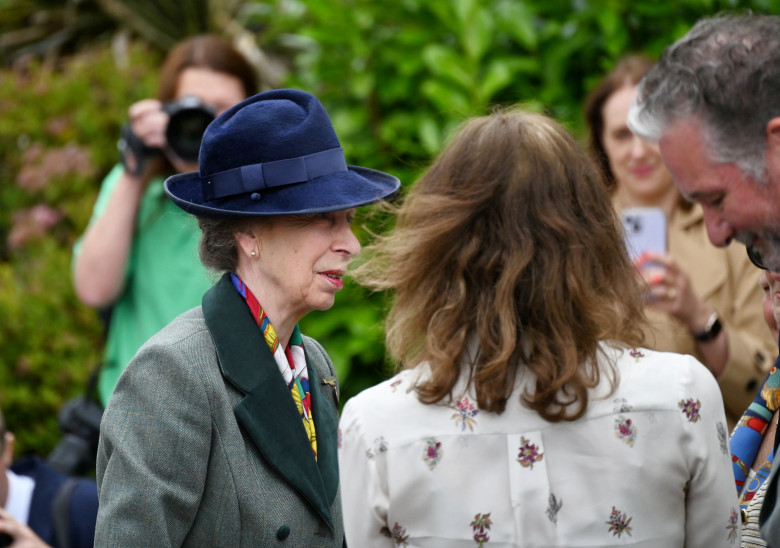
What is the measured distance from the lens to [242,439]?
1.86 m

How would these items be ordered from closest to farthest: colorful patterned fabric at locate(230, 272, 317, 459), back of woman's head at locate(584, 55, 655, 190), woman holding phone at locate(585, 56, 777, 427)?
colorful patterned fabric at locate(230, 272, 317, 459) → woman holding phone at locate(585, 56, 777, 427) → back of woman's head at locate(584, 55, 655, 190)

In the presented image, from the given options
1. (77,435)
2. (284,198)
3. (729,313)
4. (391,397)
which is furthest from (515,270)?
(77,435)

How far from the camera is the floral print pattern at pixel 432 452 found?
166 centimetres

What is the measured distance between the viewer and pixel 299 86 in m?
4.22

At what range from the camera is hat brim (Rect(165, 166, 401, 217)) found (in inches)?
77.4

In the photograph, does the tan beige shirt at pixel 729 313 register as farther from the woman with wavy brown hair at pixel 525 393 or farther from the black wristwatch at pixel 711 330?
the woman with wavy brown hair at pixel 525 393

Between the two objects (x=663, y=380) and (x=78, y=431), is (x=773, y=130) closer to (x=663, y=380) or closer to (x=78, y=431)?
(x=663, y=380)

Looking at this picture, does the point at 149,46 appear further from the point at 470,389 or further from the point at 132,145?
the point at 470,389

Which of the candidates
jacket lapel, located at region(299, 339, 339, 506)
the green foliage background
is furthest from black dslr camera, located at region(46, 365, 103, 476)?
jacket lapel, located at region(299, 339, 339, 506)

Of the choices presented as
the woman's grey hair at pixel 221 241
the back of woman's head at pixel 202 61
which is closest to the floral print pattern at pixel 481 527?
the woman's grey hair at pixel 221 241

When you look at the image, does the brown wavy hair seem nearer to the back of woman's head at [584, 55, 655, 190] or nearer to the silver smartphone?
the silver smartphone

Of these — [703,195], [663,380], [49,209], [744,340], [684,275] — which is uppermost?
[703,195]

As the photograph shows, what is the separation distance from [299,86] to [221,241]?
2.31 m

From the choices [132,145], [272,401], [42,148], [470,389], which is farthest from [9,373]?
[470,389]
